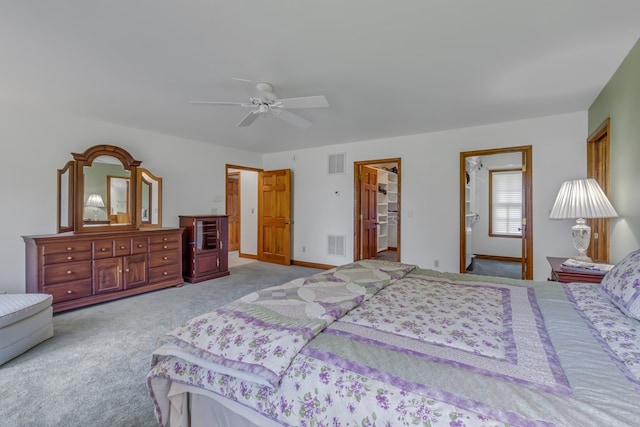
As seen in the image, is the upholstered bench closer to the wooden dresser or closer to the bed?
the wooden dresser

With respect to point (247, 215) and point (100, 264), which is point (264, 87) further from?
point (247, 215)

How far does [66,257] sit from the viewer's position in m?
3.31

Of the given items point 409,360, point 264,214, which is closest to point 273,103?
point 409,360

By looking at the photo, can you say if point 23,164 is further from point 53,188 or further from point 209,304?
point 209,304

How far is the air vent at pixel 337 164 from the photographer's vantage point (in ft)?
A: 17.9

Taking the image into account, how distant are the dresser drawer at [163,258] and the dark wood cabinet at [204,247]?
292mm

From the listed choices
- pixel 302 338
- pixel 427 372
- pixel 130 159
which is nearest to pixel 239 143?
pixel 130 159

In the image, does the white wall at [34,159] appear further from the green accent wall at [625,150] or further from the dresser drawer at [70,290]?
the green accent wall at [625,150]

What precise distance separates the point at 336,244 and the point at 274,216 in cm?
149

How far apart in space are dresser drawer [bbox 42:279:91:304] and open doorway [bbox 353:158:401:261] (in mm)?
3905

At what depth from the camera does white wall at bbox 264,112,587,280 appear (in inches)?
147

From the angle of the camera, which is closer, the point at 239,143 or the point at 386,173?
the point at 239,143

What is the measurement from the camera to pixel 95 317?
3145 mm

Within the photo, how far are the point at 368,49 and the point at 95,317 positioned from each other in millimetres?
3771
